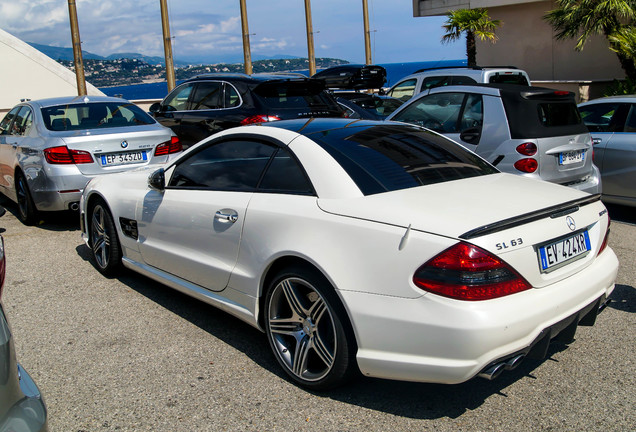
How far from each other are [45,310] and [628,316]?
4488 mm

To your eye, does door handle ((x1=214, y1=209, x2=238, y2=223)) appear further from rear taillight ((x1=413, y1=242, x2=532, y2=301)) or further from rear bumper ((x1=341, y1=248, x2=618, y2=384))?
rear taillight ((x1=413, y1=242, x2=532, y2=301))

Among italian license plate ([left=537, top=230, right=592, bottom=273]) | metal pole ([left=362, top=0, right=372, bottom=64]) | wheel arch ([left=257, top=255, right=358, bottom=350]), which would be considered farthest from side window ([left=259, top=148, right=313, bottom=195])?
metal pole ([left=362, top=0, right=372, bottom=64])

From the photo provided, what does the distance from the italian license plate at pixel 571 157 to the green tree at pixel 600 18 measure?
35.9 feet

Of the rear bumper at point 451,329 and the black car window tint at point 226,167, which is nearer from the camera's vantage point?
the rear bumper at point 451,329

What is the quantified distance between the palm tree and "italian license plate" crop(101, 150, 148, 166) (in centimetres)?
1625

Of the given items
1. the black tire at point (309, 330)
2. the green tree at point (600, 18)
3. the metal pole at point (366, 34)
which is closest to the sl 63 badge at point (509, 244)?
the black tire at point (309, 330)

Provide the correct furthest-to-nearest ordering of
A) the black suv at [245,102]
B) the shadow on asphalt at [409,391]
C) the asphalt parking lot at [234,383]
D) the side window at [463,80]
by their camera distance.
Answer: the side window at [463,80] → the black suv at [245,102] → the shadow on asphalt at [409,391] → the asphalt parking lot at [234,383]

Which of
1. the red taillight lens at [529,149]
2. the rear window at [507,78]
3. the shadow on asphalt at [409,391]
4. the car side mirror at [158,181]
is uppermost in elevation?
the rear window at [507,78]

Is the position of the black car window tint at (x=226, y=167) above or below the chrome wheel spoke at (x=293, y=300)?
above

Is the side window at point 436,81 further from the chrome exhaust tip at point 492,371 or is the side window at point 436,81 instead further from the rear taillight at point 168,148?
the chrome exhaust tip at point 492,371

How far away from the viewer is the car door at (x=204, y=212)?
3978mm

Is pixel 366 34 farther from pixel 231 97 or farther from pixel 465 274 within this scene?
pixel 465 274

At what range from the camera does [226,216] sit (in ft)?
13.0

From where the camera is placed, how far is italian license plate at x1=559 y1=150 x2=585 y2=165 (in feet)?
21.0
